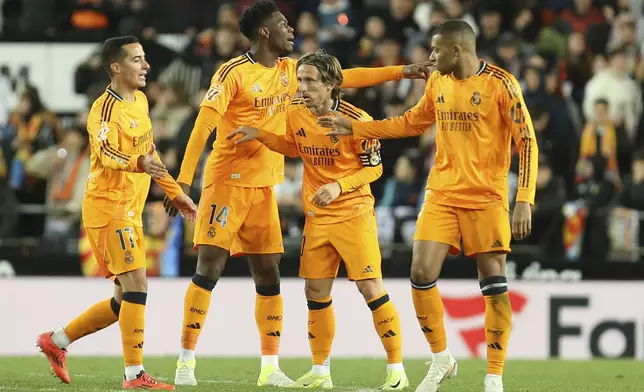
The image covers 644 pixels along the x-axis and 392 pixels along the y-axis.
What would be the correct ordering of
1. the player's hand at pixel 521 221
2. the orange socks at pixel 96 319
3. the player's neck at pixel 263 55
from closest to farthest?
the player's hand at pixel 521 221
the orange socks at pixel 96 319
the player's neck at pixel 263 55

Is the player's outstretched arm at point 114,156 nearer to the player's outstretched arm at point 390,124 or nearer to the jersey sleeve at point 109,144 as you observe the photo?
the jersey sleeve at point 109,144

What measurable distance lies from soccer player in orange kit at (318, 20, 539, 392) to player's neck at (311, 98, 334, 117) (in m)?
0.91

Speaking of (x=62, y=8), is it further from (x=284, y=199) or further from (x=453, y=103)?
(x=453, y=103)

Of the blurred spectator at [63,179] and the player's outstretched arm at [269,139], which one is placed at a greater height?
the player's outstretched arm at [269,139]

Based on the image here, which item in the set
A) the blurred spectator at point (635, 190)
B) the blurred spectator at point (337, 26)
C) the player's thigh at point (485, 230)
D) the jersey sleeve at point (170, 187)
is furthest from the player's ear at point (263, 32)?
the blurred spectator at point (337, 26)

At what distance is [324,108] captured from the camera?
9.88 metres

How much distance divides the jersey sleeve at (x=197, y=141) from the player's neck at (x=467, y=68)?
1.86 m

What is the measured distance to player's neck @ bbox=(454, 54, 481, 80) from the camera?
923 cm

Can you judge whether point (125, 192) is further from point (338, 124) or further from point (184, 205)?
point (338, 124)

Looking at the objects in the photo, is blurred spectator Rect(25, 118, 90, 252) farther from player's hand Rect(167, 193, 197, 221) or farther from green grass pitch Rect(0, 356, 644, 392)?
player's hand Rect(167, 193, 197, 221)

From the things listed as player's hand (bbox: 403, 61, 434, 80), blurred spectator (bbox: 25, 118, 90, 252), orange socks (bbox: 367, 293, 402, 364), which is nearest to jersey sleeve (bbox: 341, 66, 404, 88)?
player's hand (bbox: 403, 61, 434, 80)

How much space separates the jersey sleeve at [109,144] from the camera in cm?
919

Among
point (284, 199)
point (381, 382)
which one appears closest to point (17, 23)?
point (284, 199)

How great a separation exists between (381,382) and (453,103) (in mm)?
Answer: 2685
